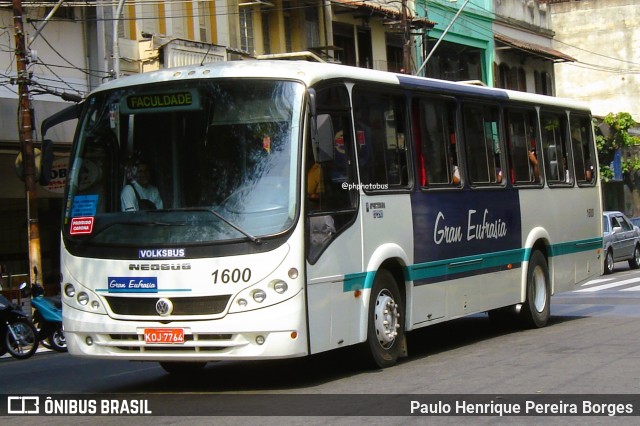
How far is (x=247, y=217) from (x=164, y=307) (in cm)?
110

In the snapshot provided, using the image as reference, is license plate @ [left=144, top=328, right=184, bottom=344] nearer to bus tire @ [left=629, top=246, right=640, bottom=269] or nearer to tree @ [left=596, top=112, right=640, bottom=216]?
bus tire @ [left=629, top=246, right=640, bottom=269]

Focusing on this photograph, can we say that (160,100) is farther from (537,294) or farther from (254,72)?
(537,294)

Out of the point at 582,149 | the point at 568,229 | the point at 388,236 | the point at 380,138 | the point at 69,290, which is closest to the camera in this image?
the point at 69,290

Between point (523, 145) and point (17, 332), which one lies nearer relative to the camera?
point (523, 145)

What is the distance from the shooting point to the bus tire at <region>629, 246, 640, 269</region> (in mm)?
32781

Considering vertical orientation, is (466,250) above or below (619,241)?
above

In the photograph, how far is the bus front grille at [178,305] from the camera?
988cm

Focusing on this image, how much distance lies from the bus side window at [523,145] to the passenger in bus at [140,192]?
20.3 ft

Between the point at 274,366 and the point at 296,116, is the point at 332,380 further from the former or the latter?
the point at 296,116

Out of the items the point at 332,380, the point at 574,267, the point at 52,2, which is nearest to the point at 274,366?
the point at 332,380

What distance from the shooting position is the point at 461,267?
13.4 meters

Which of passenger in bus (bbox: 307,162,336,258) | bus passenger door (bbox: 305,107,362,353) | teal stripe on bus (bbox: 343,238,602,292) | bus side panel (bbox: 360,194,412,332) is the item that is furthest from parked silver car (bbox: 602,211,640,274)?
passenger in bus (bbox: 307,162,336,258)

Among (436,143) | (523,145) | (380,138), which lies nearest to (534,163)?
(523,145)

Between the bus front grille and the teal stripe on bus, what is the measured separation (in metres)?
1.44
